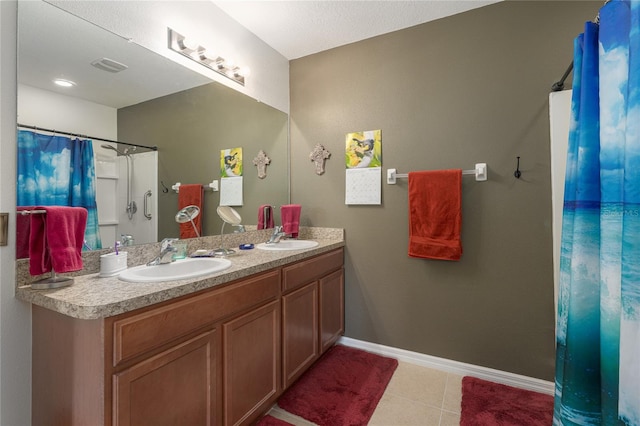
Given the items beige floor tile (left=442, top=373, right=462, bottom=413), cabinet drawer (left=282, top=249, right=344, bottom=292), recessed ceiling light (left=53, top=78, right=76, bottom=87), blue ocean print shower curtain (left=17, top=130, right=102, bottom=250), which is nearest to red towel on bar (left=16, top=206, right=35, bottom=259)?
blue ocean print shower curtain (left=17, top=130, right=102, bottom=250)

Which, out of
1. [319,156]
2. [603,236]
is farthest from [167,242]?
[603,236]

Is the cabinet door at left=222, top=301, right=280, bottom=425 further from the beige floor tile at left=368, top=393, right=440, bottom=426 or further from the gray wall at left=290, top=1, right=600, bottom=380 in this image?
the gray wall at left=290, top=1, right=600, bottom=380

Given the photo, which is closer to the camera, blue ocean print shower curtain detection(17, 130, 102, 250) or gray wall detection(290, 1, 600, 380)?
blue ocean print shower curtain detection(17, 130, 102, 250)

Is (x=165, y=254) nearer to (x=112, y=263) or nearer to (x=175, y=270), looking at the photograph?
(x=175, y=270)

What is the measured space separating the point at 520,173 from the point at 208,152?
6.69 feet

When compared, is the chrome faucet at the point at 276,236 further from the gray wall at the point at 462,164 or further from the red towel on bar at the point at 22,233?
the red towel on bar at the point at 22,233

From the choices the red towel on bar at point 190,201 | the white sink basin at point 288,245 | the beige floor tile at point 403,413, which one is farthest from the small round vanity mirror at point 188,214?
the beige floor tile at point 403,413

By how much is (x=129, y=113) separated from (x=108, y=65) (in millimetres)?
233

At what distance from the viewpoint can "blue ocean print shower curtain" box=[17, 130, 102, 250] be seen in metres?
1.11

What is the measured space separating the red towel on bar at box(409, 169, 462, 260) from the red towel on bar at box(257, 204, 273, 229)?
115 cm

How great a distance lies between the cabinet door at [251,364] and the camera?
4.20 feet

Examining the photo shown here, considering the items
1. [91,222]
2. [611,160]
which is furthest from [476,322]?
[91,222]

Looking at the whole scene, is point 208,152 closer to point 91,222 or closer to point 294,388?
point 91,222

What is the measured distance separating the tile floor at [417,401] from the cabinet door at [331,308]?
512 millimetres
